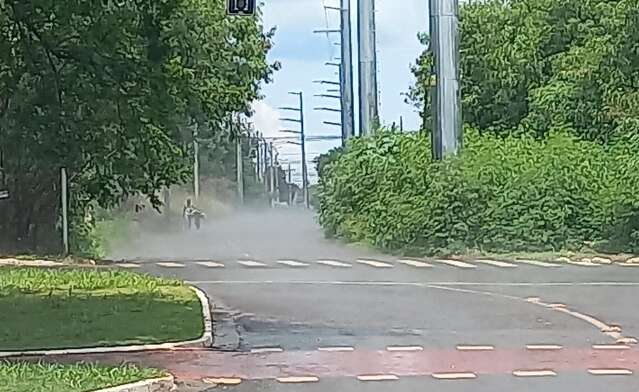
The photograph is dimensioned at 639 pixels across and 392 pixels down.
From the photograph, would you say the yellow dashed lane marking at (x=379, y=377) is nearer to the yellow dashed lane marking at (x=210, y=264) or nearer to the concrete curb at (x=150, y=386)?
the concrete curb at (x=150, y=386)

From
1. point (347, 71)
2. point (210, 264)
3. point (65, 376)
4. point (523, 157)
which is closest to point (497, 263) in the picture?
point (523, 157)

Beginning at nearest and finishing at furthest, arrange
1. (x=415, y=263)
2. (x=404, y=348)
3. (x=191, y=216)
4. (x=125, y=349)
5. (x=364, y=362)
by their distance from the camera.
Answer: (x=364, y=362)
(x=125, y=349)
(x=404, y=348)
(x=415, y=263)
(x=191, y=216)

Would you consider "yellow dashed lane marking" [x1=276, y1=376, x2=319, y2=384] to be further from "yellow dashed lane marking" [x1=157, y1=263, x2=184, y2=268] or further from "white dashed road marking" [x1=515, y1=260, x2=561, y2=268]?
"yellow dashed lane marking" [x1=157, y1=263, x2=184, y2=268]

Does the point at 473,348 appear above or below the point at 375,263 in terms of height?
above

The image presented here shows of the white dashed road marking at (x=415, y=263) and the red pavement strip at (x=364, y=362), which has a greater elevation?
the red pavement strip at (x=364, y=362)

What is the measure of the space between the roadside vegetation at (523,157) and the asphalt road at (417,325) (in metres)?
2.90

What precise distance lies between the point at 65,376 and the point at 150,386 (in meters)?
0.81

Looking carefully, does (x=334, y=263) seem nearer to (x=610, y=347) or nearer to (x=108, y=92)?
(x=108, y=92)


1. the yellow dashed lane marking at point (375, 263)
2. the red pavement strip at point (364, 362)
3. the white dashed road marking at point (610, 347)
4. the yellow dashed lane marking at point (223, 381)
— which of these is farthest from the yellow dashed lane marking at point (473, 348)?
the yellow dashed lane marking at point (375, 263)

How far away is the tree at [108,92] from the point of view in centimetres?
2106

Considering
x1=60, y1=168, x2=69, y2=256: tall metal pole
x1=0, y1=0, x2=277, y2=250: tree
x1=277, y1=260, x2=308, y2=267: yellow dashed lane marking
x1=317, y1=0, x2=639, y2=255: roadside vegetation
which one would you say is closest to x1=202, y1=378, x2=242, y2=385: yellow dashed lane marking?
x1=0, y1=0, x2=277, y2=250: tree

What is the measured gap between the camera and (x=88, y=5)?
19719 mm

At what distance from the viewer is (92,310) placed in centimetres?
1833

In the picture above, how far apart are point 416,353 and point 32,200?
23503 millimetres
